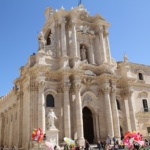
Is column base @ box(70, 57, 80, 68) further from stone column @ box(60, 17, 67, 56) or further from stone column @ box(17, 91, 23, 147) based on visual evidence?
stone column @ box(17, 91, 23, 147)

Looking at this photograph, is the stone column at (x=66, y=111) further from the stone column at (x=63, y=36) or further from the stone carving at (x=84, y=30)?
the stone carving at (x=84, y=30)

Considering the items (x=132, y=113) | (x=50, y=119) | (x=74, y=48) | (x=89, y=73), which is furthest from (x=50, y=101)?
(x=132, y=113)

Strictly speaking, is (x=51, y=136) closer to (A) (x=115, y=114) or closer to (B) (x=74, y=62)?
(A) (x=115, y=114)

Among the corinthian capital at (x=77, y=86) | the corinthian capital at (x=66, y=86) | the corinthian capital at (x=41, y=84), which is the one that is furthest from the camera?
the corinthian capital at (x=77, y=86)

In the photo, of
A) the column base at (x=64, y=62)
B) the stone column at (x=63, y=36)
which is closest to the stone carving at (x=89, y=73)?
the column base at (x=64, y=62)

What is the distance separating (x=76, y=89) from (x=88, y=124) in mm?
5013

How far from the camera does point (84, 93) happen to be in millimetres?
27594

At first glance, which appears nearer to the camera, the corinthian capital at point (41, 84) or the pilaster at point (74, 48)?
the corinthian capital at point (41, 84)

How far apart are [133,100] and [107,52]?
25.5 feet

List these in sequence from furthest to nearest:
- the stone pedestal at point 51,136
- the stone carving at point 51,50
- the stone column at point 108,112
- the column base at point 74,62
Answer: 1. the stone carving at point 51,50
2. the column base at point 74,62
3. the stone column at point 108,112
4. the stone pedestal at point 51,136

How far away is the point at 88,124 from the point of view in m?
28.1

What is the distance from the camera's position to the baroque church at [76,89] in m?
24.8

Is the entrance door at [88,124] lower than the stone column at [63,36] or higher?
lower

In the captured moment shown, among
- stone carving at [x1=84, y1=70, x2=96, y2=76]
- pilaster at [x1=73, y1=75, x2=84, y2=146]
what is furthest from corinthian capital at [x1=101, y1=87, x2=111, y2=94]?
pilaster at [x1=73, y1=75, x2=84, y2=146]
